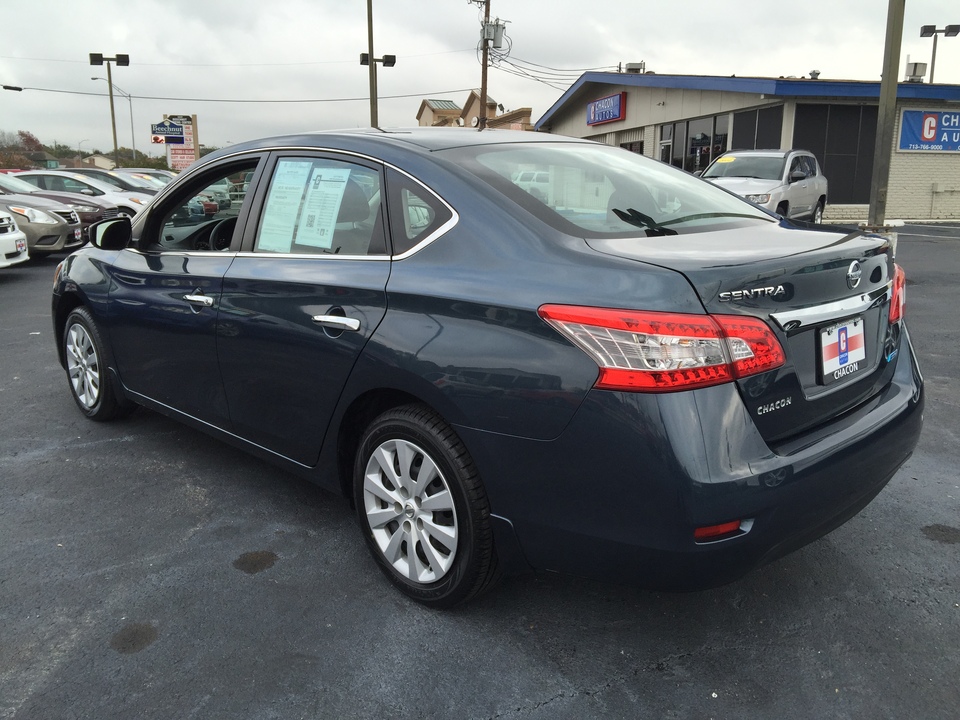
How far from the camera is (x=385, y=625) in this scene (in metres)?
2.71

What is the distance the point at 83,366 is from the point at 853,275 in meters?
4.09

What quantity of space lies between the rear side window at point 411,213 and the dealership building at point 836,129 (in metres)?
21.6

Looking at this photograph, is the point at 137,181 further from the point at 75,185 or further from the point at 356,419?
the point at 356,419

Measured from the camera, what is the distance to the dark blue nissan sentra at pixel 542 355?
212cm

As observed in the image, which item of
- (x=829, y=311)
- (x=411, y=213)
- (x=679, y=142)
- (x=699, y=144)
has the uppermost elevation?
(x=679, y=142)

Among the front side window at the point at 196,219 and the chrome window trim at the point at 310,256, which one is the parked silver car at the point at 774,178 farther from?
the chrome window trim at the point at 310,256

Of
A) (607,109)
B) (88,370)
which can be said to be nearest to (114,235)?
(88,370)

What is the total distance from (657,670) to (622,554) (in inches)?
18.8

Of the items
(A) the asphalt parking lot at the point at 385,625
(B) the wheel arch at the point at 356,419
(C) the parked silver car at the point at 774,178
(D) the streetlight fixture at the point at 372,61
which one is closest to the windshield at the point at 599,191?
(B) the wheel arch at the point at 356,419

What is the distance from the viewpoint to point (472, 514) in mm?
2482

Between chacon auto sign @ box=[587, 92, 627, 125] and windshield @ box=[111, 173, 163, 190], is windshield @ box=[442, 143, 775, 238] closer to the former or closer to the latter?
windshield @ box=[111, 173, 163, 190]

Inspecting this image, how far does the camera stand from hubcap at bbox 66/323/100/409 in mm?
4551

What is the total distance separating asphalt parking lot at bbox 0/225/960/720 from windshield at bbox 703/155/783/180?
39.5ft

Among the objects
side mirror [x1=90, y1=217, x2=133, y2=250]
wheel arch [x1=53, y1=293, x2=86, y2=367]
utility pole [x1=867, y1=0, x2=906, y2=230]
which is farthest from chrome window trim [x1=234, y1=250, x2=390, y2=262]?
utility pole [x1=867, y1=0, x2=906, y2=230]
